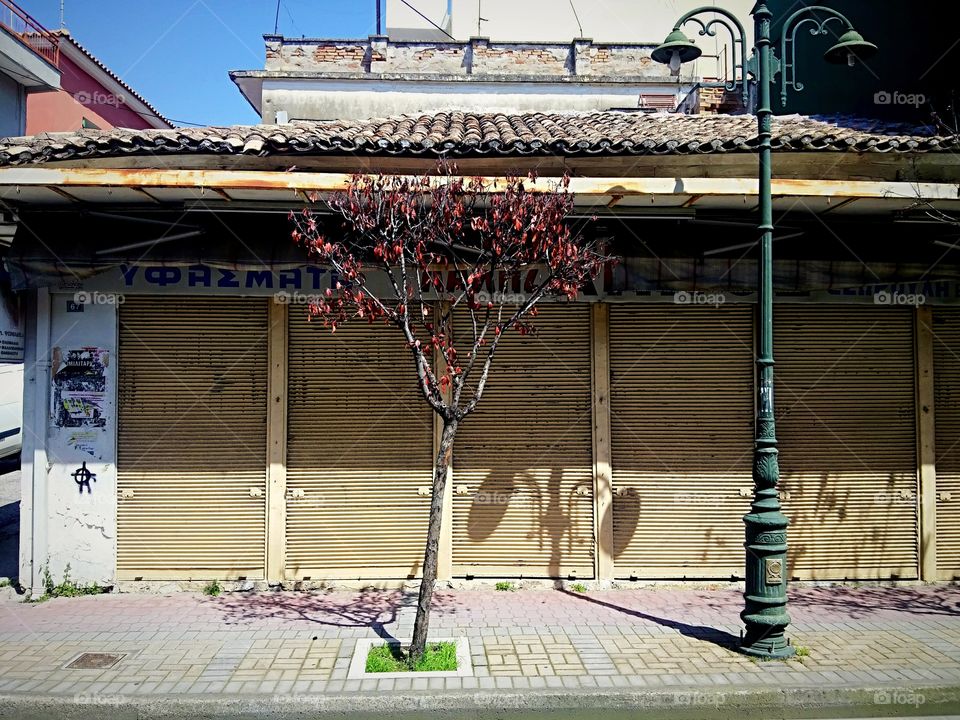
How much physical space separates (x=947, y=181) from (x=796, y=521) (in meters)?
4.58

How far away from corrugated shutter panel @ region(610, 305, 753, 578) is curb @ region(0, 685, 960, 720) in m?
3.05

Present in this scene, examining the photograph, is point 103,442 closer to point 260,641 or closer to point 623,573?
point 260,641

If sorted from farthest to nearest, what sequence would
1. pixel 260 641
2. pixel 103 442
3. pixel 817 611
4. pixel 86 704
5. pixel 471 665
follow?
1. pixel 103 442
2. pixel 817 611
3. pixel 260 641
4. pixel 471 665
5. pixel 86 704

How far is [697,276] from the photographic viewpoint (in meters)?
8.58

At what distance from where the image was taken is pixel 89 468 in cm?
854

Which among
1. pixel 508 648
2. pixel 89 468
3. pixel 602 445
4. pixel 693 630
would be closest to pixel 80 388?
pixel 89 468

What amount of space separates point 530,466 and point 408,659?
3196mm

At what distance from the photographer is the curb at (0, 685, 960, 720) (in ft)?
18.2

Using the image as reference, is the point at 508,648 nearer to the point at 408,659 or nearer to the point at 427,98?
the point at 408,659

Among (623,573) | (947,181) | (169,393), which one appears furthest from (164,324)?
(947,181)

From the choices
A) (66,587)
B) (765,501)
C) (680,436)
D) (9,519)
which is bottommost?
(66,587)

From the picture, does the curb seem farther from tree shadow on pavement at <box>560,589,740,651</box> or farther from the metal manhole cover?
tree shadow on pavement at <box>560,589,740,651</box>

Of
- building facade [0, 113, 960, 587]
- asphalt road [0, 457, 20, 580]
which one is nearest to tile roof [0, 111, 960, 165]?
building facade [0, 113, 960, 587]

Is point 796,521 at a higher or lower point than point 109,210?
lower
